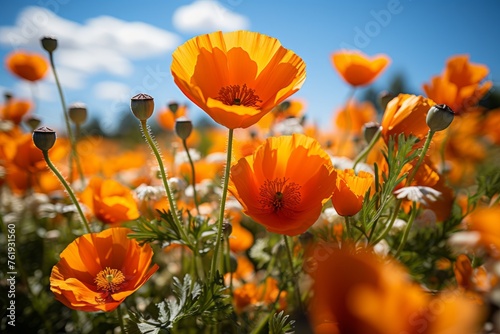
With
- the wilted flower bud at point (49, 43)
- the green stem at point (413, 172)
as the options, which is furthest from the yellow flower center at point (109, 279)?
the wilted flower bud at point (49, 43)

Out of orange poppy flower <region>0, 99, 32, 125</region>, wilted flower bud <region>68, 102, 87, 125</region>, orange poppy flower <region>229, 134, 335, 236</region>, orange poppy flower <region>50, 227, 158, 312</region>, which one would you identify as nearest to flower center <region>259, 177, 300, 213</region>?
orange poppy flower <region>229, 134, 335, 236</region>

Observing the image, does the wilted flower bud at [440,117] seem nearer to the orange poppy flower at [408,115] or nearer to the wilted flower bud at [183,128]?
the orange poppy flower at [408,115]

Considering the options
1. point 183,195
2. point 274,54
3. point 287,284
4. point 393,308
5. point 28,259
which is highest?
point 274,54

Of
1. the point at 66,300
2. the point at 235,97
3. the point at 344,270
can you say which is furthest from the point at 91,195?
the point at 344,270

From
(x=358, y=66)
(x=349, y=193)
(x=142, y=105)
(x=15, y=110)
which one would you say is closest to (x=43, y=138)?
(x=142, y=105)

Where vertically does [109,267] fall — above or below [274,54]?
below

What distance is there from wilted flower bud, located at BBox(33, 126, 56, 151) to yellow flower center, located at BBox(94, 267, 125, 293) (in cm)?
33

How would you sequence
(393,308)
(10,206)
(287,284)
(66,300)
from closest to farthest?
(393,308) < (66,300) < (287,284) < (10,206)

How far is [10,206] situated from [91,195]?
1.22m

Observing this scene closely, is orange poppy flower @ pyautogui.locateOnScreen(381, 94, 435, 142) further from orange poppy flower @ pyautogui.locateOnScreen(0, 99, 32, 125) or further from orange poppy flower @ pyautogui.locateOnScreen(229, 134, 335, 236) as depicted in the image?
orange poppy flower @ pyautogui.locateOnScreen(0, 99, 32, 125)

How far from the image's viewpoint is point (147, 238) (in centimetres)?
104

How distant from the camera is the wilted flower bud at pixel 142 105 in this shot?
897mm

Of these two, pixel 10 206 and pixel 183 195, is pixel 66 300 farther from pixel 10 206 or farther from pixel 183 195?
pixel 10 206

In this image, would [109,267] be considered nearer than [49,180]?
Yes
